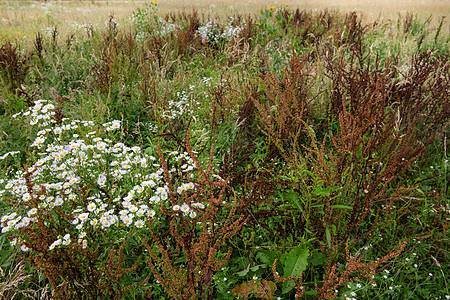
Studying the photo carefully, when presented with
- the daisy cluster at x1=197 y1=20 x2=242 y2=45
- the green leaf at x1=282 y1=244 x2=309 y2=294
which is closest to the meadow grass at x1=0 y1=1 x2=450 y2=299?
the green leaf at x1=282 y1=244 x2=309 y2=294

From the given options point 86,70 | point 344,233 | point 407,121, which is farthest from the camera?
point 86,70

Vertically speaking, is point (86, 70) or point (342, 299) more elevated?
point (86, 70)

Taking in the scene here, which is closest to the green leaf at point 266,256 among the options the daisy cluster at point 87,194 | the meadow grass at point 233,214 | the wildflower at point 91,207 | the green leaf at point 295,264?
the meadow grass at point 233,214

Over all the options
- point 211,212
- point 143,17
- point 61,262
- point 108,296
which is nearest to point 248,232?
point 211,212

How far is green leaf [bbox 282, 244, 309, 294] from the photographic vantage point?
66.4 inches

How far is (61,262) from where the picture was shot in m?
1.48

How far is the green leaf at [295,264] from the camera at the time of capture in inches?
66.4

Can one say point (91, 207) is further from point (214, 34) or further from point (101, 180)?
point (214, 34)

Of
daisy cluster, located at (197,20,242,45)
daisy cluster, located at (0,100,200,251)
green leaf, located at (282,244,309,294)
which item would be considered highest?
daisy cluster, located at (197,20,242,45)

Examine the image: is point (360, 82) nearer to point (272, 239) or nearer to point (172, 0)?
point (272, 239)

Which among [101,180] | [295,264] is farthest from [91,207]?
[295,264]

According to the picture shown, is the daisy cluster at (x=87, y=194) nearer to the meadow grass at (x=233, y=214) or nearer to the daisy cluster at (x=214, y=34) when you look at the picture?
the meadow grass at (x=233, y=214)

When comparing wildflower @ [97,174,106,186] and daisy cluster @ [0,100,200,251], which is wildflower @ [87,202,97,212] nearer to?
daisy cluster @ [0,100,200,251]

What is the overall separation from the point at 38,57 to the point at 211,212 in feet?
16.6
